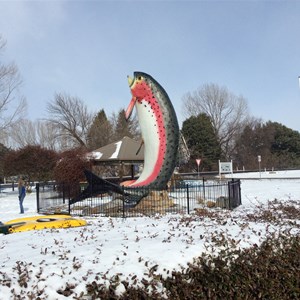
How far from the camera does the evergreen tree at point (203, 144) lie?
187ft

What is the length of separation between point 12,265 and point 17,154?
23693mm

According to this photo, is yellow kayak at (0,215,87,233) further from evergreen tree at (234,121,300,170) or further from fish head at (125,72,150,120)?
evergreen tree at (234,121,300,170)

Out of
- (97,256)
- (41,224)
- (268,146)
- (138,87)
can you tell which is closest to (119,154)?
(138,87)

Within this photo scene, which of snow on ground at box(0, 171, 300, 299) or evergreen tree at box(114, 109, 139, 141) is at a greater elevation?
evergreen tree at box(114, 109, 139, 141)

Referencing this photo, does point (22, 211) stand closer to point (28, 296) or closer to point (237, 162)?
point (28, 296)

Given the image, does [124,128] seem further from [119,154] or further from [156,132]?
[156,132]

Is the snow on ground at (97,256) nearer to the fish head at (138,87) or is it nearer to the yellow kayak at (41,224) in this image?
the yellow kayak at (41,224)

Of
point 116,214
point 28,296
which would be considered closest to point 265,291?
point 28,296

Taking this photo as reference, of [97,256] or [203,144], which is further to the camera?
[203,144]

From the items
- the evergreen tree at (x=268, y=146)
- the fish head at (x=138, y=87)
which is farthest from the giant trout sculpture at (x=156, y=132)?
the evergreen tree at (x=268, y=146)

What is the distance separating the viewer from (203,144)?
190ft

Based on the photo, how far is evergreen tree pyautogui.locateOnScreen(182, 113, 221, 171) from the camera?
187 feet

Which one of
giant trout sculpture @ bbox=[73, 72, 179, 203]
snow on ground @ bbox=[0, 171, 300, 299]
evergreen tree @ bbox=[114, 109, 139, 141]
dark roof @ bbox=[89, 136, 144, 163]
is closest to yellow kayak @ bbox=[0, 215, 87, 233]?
snow on ground @ bbox=[0, 171, 300, 299]

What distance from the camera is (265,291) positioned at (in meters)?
4.22
